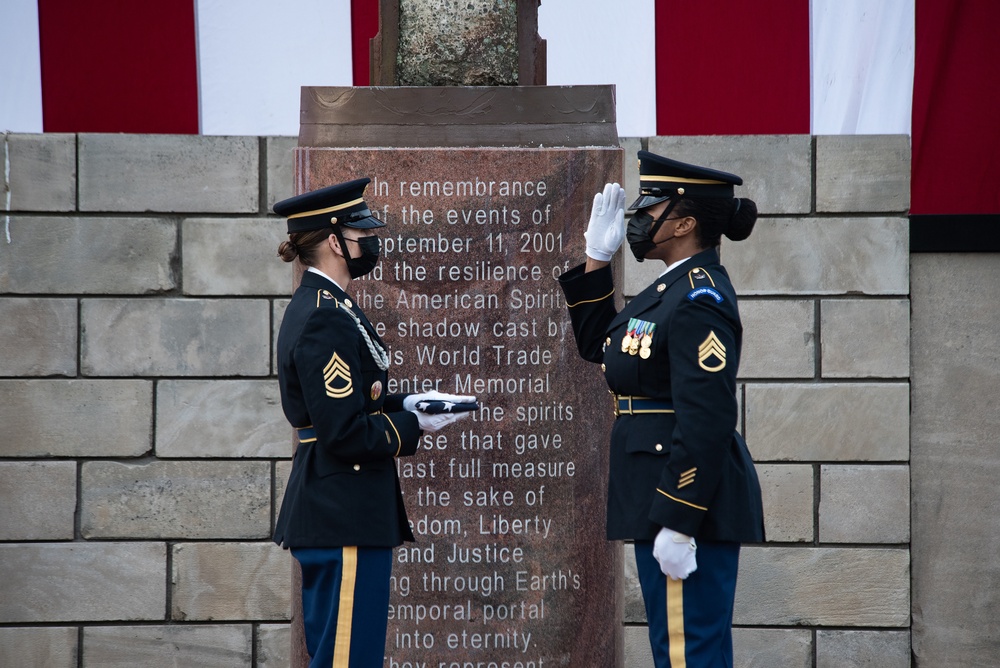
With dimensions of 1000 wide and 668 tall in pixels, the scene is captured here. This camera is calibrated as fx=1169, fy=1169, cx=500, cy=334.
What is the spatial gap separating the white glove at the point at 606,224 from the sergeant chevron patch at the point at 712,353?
568 mm

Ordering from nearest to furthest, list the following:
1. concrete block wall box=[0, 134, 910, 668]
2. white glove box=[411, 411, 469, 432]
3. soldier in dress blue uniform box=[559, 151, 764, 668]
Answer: soldier in dress blue uniform box=[559, 151, 764, 668] → white glove box=[411, 411, 469, 432] → concrete block wall box=[0, 134, 910, 668]

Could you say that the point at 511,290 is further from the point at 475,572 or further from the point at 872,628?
the point at 872,628

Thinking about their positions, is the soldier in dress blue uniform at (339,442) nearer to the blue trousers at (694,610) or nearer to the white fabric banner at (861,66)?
the blue trousers at (694,610)

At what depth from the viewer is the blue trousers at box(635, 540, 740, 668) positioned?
107 inches

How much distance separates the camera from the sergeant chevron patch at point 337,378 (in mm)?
2693

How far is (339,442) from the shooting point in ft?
8.93

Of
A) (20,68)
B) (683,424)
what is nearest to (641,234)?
(683,424)

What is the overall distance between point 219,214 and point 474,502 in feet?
7.32

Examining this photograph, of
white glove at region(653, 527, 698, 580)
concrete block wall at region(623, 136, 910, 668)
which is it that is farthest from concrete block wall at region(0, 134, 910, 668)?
white glove at region(653, 527, 698, 580)

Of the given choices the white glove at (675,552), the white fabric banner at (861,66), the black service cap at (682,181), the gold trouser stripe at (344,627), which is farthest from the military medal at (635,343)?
the white fabric banner at (861,66)

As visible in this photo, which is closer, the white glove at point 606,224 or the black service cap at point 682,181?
the black service cap at point 682,181

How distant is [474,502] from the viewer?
3428 millimetres

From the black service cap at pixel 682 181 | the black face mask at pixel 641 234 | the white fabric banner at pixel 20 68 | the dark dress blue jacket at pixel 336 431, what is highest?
the white fabric banner at pixel 20 68

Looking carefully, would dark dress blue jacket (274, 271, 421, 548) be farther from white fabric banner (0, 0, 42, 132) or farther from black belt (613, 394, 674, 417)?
white fabric banner (0, 0, 42, 132)
